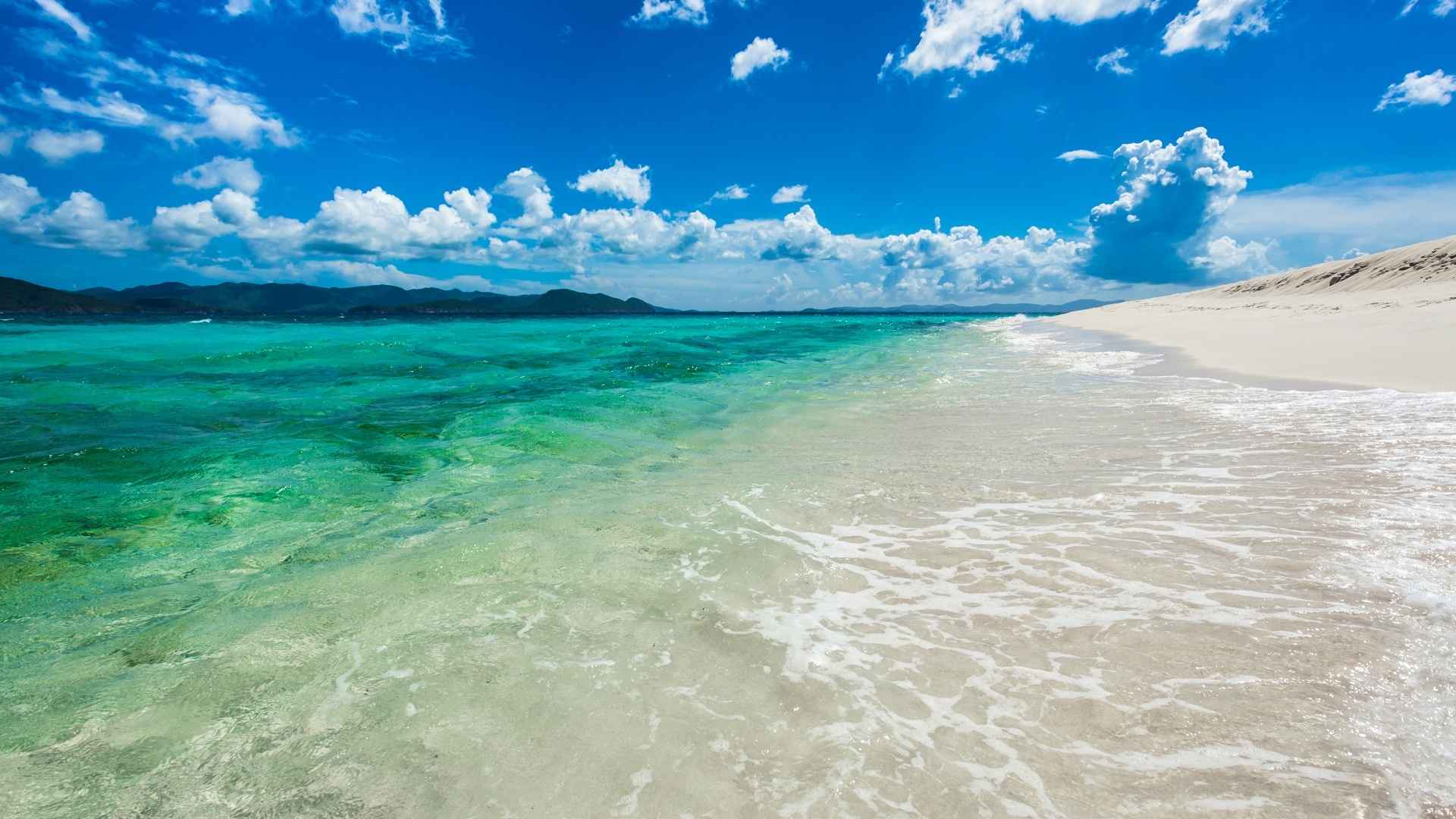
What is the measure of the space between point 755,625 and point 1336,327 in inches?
848

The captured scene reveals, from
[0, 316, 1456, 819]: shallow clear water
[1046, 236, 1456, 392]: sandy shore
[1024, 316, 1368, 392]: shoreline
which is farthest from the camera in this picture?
[1046, 236, 1456, 392]: sandy shore

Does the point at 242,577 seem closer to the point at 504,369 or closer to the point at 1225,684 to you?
the point at 1225,684

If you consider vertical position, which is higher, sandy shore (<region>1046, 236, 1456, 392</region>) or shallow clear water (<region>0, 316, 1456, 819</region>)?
sandy shore (<region>1046, 236, 1456, 392</region>)

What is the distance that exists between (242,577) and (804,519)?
450 cm

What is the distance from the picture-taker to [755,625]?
142 inches

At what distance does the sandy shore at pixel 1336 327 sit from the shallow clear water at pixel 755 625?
11.6ft

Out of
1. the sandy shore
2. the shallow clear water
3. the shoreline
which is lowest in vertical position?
the shallow clear water

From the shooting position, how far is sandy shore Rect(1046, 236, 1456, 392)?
1026 cm

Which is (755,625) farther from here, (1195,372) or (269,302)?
(269,302)

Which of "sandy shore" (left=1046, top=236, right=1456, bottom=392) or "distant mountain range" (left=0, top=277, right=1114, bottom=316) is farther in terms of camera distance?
"distant mountain range" (left=0, top=277, right=1114, bottom=316)

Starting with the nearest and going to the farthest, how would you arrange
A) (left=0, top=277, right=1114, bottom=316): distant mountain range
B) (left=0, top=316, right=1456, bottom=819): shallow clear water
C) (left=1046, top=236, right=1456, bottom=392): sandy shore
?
(left=0, top=316, right=1456, bottom=819): shallow clear water → (left=1046, top=236, right=1456, bottom=392): sandy shore → (left=0, top=277, right=1114, bottom=316): distant mountain range

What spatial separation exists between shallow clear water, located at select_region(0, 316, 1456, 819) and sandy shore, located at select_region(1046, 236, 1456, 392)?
11.6 feet

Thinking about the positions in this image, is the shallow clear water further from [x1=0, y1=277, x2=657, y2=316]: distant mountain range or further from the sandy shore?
[x1=0, y1=277, x2=657, y2=316]: distant mountain range

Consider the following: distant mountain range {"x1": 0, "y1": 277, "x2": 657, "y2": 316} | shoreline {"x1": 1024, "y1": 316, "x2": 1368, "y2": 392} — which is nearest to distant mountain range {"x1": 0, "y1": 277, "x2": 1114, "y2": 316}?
distant mountain range {"x1": 0, "y1": 277, "x2": 657, "y2": 316}
